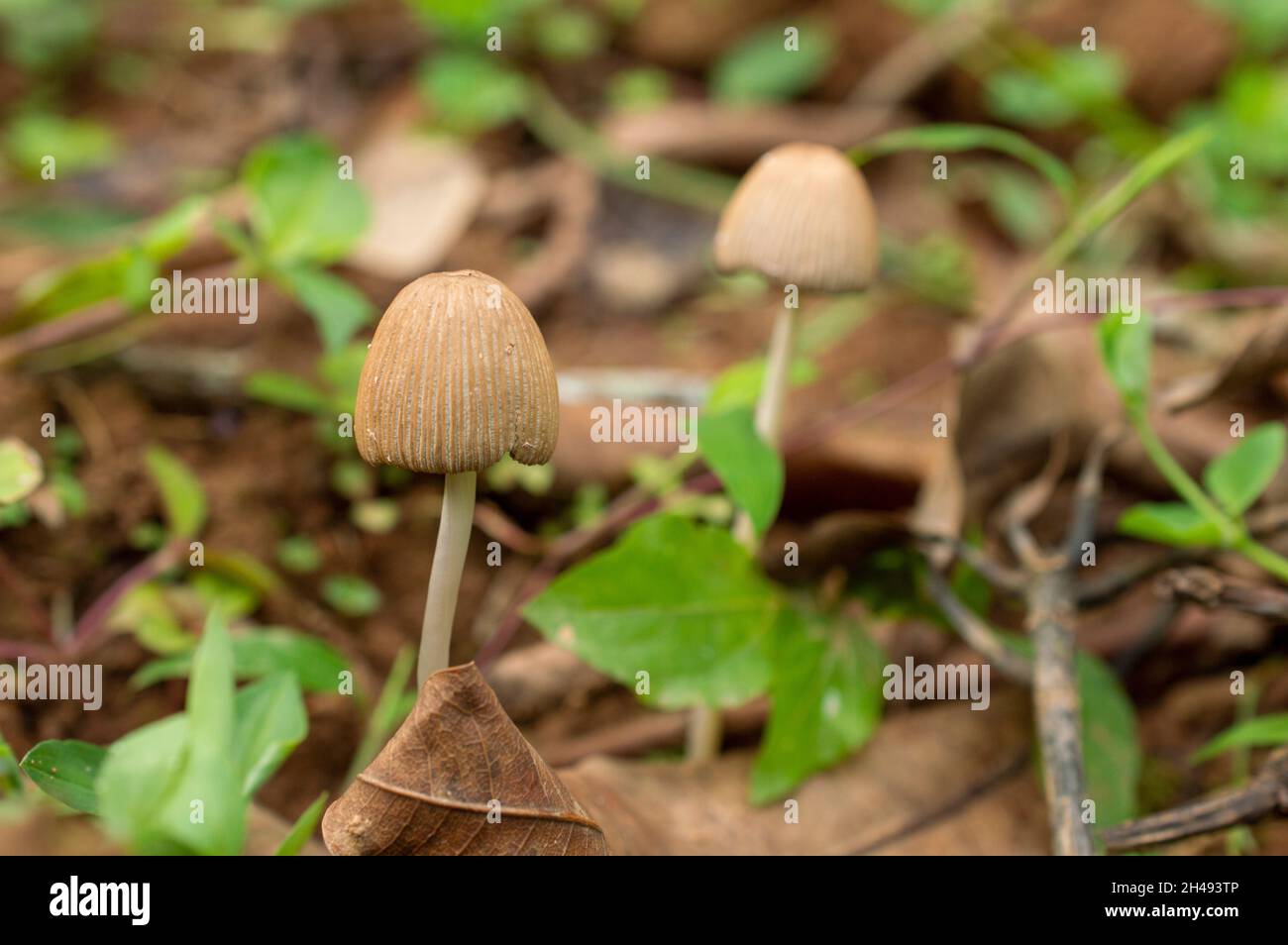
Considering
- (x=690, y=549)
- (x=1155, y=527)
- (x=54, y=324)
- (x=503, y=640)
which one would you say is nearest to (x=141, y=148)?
(x=54, y=324)

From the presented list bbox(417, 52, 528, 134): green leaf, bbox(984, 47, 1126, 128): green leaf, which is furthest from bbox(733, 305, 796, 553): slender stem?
bbox(984, 47, 1126, 128): green leaf

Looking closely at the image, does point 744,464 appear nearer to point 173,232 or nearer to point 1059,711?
point 1059,711

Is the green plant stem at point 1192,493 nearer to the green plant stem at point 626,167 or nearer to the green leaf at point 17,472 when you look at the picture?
the green leaf at point 17,472

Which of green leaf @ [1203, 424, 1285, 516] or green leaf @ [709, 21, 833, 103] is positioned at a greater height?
Result: green leaf @ [709, 21, 833, 103]

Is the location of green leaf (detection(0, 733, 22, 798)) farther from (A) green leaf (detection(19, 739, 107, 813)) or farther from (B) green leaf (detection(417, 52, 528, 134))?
(B) green leaf (detection(417, 52, 528, 134))
